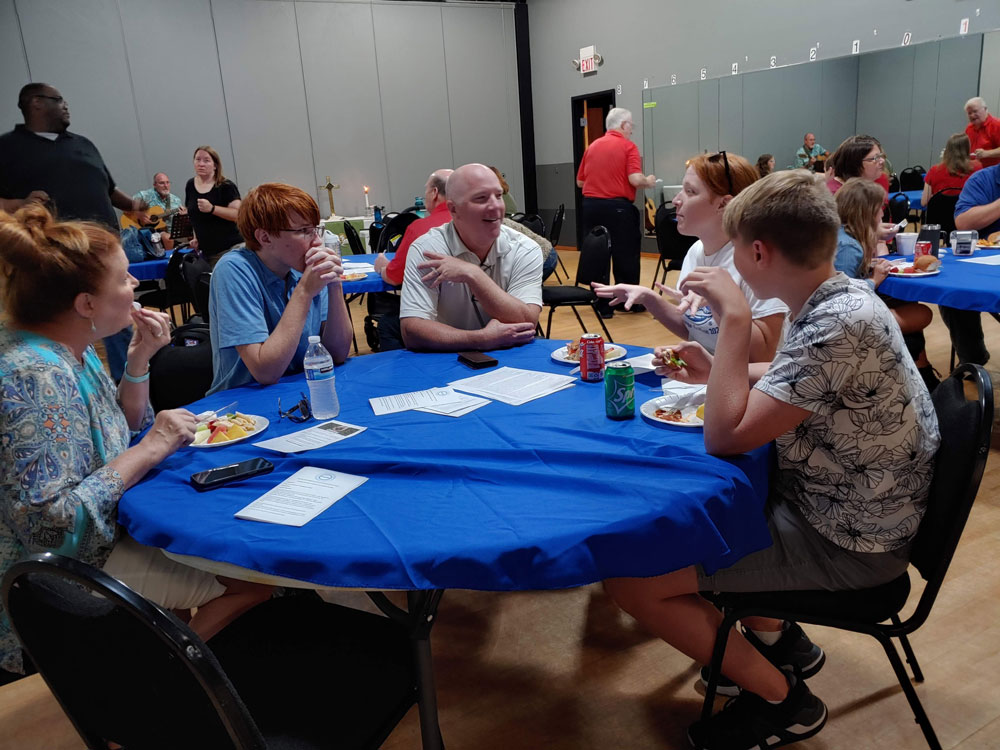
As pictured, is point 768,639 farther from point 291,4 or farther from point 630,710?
point 291,4

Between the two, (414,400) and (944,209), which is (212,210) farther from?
(944,209)

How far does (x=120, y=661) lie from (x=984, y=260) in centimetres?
408

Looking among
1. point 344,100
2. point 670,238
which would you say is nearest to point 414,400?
point 670,238

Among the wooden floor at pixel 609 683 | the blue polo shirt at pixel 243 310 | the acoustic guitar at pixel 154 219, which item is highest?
the acoustic guitar at pixel 154 219

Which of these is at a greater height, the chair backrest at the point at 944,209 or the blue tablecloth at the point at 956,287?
the chair backrest at the point at 944,209

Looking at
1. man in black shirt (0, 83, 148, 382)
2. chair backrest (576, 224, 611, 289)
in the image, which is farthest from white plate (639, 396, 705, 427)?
man in black shirt (0, 83, 148, 382)

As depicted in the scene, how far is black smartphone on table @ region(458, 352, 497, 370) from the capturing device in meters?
2.23

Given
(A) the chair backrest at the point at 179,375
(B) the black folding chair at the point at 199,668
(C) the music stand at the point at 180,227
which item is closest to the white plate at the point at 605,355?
(B) the black folding chair at the point at 199,668

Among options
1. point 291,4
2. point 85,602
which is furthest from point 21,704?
point 291,4

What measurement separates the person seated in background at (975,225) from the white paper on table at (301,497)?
370 cm

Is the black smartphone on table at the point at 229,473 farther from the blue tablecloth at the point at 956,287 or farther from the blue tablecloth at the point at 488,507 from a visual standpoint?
the blue tablecloth at the point at 956,287

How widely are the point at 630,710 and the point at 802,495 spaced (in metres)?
0.77

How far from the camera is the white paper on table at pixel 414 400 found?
1860 mm

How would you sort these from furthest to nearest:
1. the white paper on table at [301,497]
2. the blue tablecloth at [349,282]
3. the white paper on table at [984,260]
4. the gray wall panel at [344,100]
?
1. the gray wall panel at [344,100]
2. the blue tablecloth at [349,282]
3. the white paper on table at [984,260]
4. the white paper on table at [301,497]
